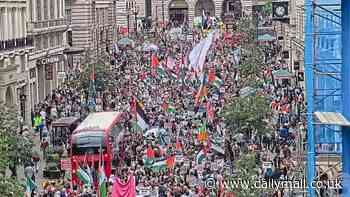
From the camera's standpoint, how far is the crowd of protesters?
3703cm

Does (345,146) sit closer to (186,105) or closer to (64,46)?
(186,105)

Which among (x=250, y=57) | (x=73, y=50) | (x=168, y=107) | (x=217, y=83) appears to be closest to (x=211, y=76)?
(x=217, y=83)

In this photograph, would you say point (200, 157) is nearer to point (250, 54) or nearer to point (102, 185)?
point (102, 185)

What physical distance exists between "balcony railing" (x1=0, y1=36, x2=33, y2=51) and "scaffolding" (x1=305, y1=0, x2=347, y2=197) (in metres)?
30.9

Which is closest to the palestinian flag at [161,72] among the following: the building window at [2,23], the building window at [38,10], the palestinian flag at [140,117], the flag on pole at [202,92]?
the building window at [38,10]

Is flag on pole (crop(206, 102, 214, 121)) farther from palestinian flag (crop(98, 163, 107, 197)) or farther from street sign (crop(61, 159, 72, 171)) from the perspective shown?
palestinian flag (crop(98, 163, 107, 197))

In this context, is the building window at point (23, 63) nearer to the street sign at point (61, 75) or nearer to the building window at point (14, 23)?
the building window at point (14, 23)

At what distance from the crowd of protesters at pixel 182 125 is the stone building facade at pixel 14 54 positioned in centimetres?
152

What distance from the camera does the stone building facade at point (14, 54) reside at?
54562 millimetres

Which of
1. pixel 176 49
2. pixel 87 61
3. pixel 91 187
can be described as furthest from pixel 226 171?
pixel 176 49

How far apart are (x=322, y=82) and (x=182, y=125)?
24.6m

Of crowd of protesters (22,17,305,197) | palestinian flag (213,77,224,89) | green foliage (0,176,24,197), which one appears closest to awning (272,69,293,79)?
crowd of protesters (22,17,305,197)

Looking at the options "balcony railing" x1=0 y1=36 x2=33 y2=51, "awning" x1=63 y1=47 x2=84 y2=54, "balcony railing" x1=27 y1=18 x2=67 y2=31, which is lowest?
"awning" x1=63 y1=47 x2=84 y2=54

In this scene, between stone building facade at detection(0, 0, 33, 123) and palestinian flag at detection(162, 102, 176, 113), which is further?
stone building facade at detection(0, 0, 33, 123)
